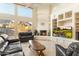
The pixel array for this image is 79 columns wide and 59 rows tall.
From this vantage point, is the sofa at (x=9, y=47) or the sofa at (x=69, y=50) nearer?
the sofa at (x=69, y=50)

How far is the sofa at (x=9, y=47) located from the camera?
12.5 ft

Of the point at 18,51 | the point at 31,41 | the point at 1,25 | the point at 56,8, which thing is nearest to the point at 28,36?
the point at 31,41

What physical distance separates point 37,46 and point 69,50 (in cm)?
71

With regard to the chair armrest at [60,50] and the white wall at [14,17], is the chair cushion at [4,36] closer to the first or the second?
the white wall at [14,17]

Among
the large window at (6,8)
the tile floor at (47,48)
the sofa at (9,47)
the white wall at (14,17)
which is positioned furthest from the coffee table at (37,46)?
the large window at (6,8)

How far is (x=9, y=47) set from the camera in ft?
12.5

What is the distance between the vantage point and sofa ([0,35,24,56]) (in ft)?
12.5

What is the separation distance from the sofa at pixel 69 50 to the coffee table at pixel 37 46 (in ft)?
1.10

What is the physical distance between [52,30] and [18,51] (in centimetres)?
91

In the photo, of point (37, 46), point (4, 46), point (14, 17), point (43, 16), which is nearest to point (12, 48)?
point (4, 46)

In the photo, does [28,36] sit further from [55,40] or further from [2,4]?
[2,4]

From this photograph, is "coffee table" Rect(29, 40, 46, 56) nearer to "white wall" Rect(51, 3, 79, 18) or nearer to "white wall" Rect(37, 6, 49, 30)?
"white wall" Rect(37, 6, 49, 30)

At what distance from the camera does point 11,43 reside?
384 centimetres

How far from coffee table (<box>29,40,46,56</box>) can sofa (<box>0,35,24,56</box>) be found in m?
0.27
